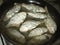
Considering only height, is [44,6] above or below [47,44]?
above

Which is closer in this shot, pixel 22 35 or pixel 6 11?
pixel 22 35

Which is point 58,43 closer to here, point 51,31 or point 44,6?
point 51,31

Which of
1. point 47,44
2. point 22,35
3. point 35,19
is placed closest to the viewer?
point 47,44

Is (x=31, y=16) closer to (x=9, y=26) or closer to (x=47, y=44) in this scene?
(x=9, y=26)

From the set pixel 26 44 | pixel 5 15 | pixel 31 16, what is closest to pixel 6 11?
pixel 5 15

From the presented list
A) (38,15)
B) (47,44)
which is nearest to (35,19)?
(38,15)

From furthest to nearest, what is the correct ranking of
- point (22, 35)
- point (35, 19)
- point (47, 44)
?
point (35, 19)
point (22, 35)
point (47, 44)

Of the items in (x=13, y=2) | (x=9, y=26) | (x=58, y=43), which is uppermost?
(x=13, y=2)
